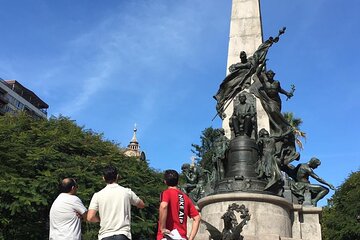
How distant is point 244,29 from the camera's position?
1619cm

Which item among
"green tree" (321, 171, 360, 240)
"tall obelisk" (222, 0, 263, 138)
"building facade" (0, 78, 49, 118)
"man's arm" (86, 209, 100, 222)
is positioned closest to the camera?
"man's arm" (86, 209, 100, 222)

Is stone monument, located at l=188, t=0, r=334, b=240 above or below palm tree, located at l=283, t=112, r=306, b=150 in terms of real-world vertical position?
below

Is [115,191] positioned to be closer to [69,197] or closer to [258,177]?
[69,197]

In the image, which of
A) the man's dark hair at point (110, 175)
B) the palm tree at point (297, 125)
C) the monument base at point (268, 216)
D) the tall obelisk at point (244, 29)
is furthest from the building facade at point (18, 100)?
the man's dark hair at point (110, 175)

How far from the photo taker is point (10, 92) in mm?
68250

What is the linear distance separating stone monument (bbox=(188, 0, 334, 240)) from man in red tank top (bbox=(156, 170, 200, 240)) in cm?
503

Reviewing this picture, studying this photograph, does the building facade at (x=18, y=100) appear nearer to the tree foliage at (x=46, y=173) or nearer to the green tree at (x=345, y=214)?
the tree foliage at (x=46, y=173)

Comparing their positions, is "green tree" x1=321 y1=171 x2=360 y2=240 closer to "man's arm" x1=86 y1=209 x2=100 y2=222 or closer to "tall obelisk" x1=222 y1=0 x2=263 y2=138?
"tall obelisk" x1=222 y1=0 x2=263 y2=138

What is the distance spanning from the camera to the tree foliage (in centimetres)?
1819

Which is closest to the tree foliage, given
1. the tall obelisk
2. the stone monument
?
the stone monument

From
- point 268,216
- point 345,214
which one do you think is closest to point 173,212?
point 268,216

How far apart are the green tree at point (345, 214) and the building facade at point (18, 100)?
41.7m

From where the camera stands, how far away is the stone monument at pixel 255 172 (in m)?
11.6

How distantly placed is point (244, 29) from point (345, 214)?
24770mm
